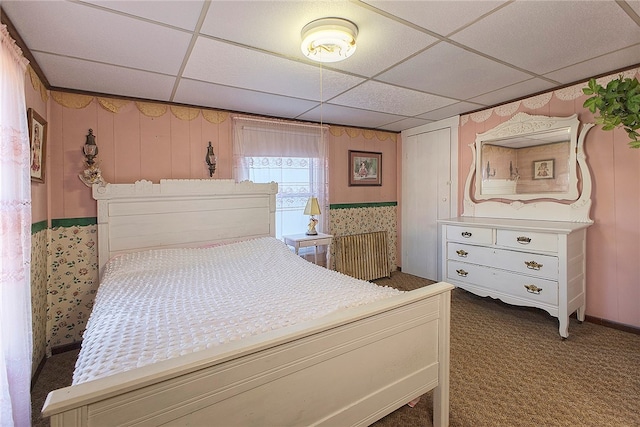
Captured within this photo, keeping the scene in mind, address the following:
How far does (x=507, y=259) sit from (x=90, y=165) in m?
3.93

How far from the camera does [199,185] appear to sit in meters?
3.03

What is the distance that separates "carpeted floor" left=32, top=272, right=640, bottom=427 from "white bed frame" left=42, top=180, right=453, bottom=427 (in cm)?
36

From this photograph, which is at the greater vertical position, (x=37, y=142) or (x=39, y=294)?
(x=37, y=142)

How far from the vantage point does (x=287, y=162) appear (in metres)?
3.75

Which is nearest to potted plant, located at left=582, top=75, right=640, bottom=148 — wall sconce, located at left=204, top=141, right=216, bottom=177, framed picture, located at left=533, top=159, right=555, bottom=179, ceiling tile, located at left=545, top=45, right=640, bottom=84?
ceiling tile, located at left=545, top=45, right=640, bottom=84

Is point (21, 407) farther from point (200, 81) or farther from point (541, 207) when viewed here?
point (541, 207)

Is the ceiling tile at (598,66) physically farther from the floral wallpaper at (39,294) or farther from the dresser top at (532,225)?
the floral wallpaper at (39,294)

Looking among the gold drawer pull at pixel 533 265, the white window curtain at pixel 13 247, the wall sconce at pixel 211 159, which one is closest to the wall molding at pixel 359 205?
the wall sconce at pixel 211 159

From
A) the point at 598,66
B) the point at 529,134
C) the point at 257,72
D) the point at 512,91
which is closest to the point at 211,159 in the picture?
the point at 257,72

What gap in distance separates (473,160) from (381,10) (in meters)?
2.62

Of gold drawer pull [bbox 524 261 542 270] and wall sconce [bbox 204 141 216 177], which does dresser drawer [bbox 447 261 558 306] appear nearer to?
gold drawer pull [bbox 524 261 542 270]

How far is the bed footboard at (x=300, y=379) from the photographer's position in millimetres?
833

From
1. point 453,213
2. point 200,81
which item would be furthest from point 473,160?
point 200,81

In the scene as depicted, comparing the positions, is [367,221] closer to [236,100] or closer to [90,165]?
[236,100]
